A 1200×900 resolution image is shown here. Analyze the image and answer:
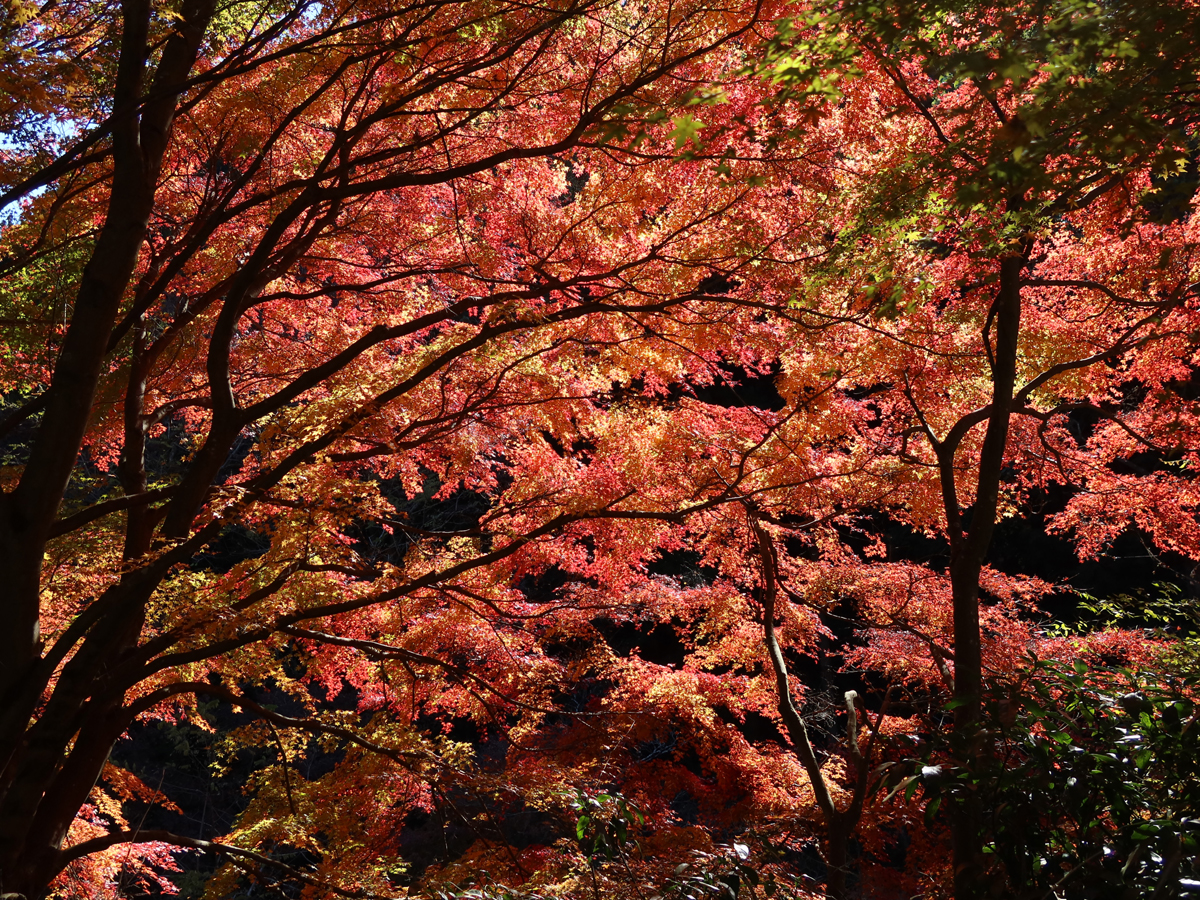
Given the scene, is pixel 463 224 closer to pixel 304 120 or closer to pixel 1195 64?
pixel 304 120

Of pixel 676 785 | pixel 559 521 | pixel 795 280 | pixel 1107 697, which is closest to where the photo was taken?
pixel 1107 697

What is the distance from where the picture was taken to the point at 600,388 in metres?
6.14

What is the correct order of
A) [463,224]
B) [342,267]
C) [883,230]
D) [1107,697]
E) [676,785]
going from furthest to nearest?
[676,785] < [342,267] < [463,224] < [883,230] < [1107,697]

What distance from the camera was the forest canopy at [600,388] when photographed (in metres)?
2.41

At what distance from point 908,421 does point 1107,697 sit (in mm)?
4580

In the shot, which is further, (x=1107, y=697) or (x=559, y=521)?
(x=559, y=521)

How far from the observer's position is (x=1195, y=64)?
2.18m

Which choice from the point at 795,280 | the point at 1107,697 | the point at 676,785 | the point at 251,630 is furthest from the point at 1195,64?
the point at 676,785

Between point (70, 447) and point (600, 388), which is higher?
point (600, 388)

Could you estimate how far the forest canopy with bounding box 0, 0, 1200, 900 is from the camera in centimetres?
241

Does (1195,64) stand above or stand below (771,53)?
above

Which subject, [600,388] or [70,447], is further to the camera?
[600,388]

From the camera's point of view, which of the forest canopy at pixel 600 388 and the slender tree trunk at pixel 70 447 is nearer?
the forest canopy at pixel 600 388

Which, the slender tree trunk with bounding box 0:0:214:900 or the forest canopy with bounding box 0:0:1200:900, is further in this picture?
the slender tree trunk with bounding box 0:0:214:900
